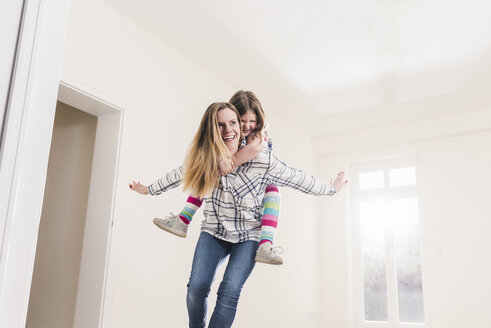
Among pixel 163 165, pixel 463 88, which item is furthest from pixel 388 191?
pixel 163 165

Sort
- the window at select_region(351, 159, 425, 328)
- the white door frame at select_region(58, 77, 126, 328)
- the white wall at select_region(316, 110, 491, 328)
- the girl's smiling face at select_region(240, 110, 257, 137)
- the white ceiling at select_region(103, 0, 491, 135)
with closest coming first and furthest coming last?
the girl's smiling face at select_region(240, 110, 257, 137) → the white door frame at select_region(58, 77, 126, 328) → the white ceiling at select_region(103, 0, 491, 135) → the white wall at select_region(316, 110, 491, 328) → the window at select_region(351, 159, 425, 328)

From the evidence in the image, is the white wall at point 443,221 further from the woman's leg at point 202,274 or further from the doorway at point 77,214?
the woman's leg at point 202,274

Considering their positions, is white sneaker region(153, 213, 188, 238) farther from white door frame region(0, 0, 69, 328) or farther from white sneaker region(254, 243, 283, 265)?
white door frame region(0, 0, 69, 328)

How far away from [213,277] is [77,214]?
1.66 meters

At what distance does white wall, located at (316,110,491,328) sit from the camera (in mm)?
4414

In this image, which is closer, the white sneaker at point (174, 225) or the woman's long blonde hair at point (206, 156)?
the woman's long blonde hair at point (206, 156)

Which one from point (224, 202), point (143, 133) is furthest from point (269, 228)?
point (143, 133)

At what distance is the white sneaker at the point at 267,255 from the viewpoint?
1.53 m

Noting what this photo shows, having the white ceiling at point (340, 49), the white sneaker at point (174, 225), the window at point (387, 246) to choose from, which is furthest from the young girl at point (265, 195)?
the window at point (387, 246)

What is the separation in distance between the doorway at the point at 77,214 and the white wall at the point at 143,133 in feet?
0.23

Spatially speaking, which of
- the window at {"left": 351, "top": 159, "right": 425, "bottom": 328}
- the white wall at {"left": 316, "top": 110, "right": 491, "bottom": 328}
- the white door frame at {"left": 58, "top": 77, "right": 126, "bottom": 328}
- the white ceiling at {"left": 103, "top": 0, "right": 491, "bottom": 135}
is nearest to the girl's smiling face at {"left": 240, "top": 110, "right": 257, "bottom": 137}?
the white door frame at {"left": 58, "top": 77, "right": 126, "bottom": 328}

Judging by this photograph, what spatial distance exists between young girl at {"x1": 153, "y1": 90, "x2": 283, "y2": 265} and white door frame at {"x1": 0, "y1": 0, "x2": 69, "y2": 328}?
86 cm

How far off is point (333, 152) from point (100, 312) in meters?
3.59

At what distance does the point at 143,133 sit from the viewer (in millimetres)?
3012
